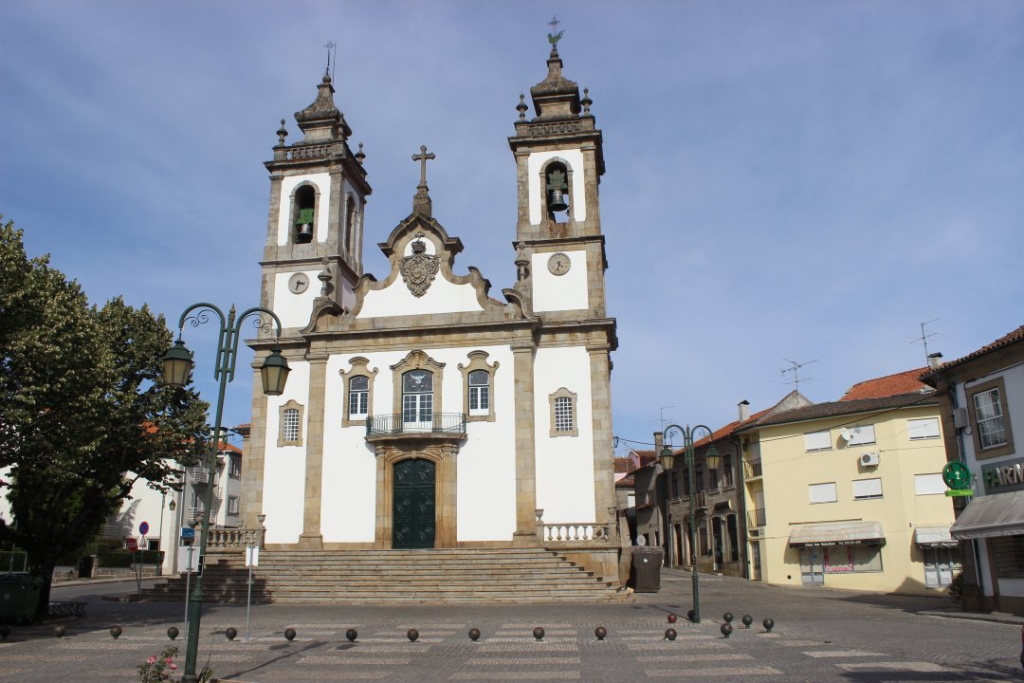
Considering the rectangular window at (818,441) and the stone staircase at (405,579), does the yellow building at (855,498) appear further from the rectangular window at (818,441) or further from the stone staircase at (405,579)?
the stone staircase at (405,579)

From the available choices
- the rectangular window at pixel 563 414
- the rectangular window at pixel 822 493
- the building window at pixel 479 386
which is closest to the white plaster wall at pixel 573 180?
the building window at pixel 479 386

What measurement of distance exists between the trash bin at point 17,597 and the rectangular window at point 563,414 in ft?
49.8

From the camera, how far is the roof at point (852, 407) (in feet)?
109

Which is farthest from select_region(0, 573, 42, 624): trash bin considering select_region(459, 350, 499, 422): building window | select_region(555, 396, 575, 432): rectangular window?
select_region(555, 396, 575, 432): rectangular window

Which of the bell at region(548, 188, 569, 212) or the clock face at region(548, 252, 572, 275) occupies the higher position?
the bell at region(548, 188, 569, 212)

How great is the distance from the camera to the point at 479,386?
27.5 metres

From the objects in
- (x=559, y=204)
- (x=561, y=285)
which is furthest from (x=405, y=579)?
(x=559, y=204)

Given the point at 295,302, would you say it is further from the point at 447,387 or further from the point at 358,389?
the point at 447,387

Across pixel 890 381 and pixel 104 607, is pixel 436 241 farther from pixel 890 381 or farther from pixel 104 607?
pixel 890 381

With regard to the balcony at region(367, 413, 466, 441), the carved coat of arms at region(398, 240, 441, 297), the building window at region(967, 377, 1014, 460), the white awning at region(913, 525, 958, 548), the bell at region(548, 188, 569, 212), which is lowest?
the white awning at region(913, 525, 958, 548)

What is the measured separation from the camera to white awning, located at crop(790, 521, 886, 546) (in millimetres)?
32875

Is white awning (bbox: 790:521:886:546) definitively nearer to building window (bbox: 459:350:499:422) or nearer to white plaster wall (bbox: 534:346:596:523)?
white plaster wall (bbox: 534:346:596:523)

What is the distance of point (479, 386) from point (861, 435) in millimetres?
17101

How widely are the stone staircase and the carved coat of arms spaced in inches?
357
